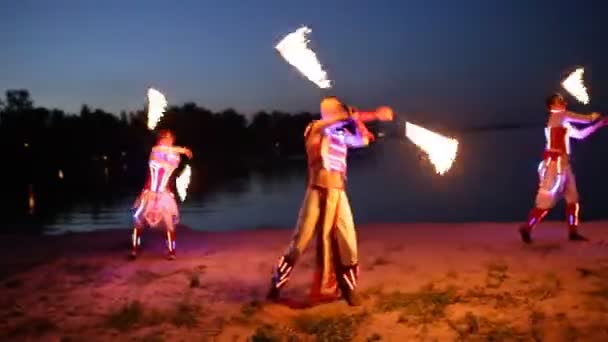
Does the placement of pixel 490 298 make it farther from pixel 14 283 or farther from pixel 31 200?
pixel 31 200

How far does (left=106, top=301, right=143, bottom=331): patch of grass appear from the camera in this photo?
25.8ft

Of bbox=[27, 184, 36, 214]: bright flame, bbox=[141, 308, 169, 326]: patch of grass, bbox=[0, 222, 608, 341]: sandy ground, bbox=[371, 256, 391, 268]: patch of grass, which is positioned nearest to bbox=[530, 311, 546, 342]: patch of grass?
bbox=[0, 222, 608, 341]: sandy ground

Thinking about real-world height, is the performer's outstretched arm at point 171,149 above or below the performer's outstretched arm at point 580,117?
below

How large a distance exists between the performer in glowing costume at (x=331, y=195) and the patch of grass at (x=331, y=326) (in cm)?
56

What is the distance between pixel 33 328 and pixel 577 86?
8034 millimetres

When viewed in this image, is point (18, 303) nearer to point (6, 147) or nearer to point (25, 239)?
point (25, 239)

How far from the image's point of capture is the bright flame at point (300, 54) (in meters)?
7.65

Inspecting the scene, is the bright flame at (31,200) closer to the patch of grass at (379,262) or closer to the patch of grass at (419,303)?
the patch of grass at (379,262)

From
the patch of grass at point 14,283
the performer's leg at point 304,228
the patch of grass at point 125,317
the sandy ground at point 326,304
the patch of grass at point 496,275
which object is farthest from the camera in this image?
the patch of grass at point 14,283

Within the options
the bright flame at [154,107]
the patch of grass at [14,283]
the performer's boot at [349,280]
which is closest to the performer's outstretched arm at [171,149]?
the bright flame at [154,107]

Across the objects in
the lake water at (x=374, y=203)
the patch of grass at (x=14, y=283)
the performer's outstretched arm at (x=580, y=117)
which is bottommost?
the lake water at (x=374, y=203)

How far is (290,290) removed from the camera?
9.38 m

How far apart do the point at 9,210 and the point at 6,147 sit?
37775mm

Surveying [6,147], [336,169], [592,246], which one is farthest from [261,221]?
[6,147]
